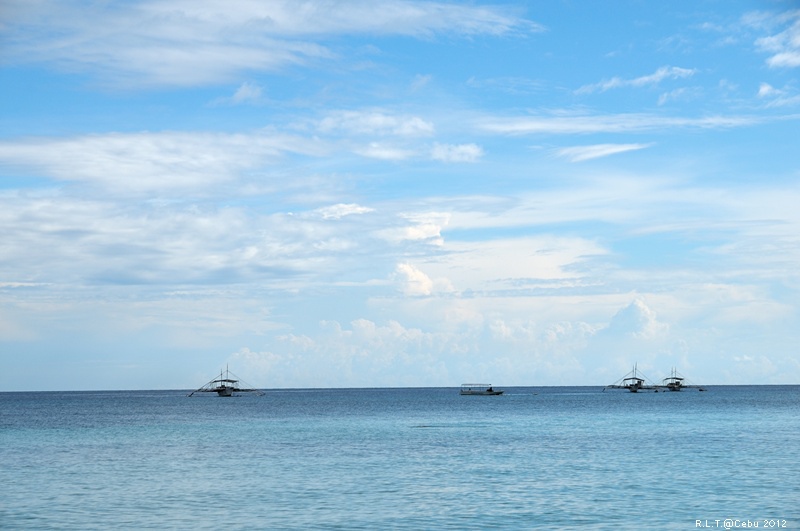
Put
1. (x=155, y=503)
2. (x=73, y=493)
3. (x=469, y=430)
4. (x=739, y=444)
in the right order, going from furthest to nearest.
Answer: (x=469, y=430)
(x=739, y=444)
(x=73, y=493)
(x=155, y=503)

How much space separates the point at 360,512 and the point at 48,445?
49.6 metres

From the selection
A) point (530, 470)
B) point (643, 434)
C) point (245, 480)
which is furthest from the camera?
point (643, 434)

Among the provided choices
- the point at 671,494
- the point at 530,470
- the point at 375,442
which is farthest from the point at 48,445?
the point at 671,494

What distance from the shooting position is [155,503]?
4438 cm

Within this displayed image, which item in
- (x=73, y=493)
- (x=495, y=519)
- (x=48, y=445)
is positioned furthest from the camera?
(x=48, y=445)

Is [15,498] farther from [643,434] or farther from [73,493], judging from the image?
[643,434]

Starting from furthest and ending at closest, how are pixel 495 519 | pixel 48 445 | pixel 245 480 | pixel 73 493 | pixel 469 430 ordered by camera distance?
pixel 469 430 < pixel 48 445 < pixel 245 480 < pixel 73 493 < pixel 495 519

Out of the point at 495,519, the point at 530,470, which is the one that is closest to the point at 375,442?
the point at 530,470

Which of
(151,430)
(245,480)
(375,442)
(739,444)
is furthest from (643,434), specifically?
(151,430)

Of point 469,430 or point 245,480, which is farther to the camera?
point 469,430

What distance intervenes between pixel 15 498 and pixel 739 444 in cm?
5733

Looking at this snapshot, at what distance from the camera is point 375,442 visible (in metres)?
81.8

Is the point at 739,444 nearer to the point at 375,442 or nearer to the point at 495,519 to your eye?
the point at 375,442

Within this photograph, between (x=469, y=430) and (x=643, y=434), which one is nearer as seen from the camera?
(x=643, y=434)
